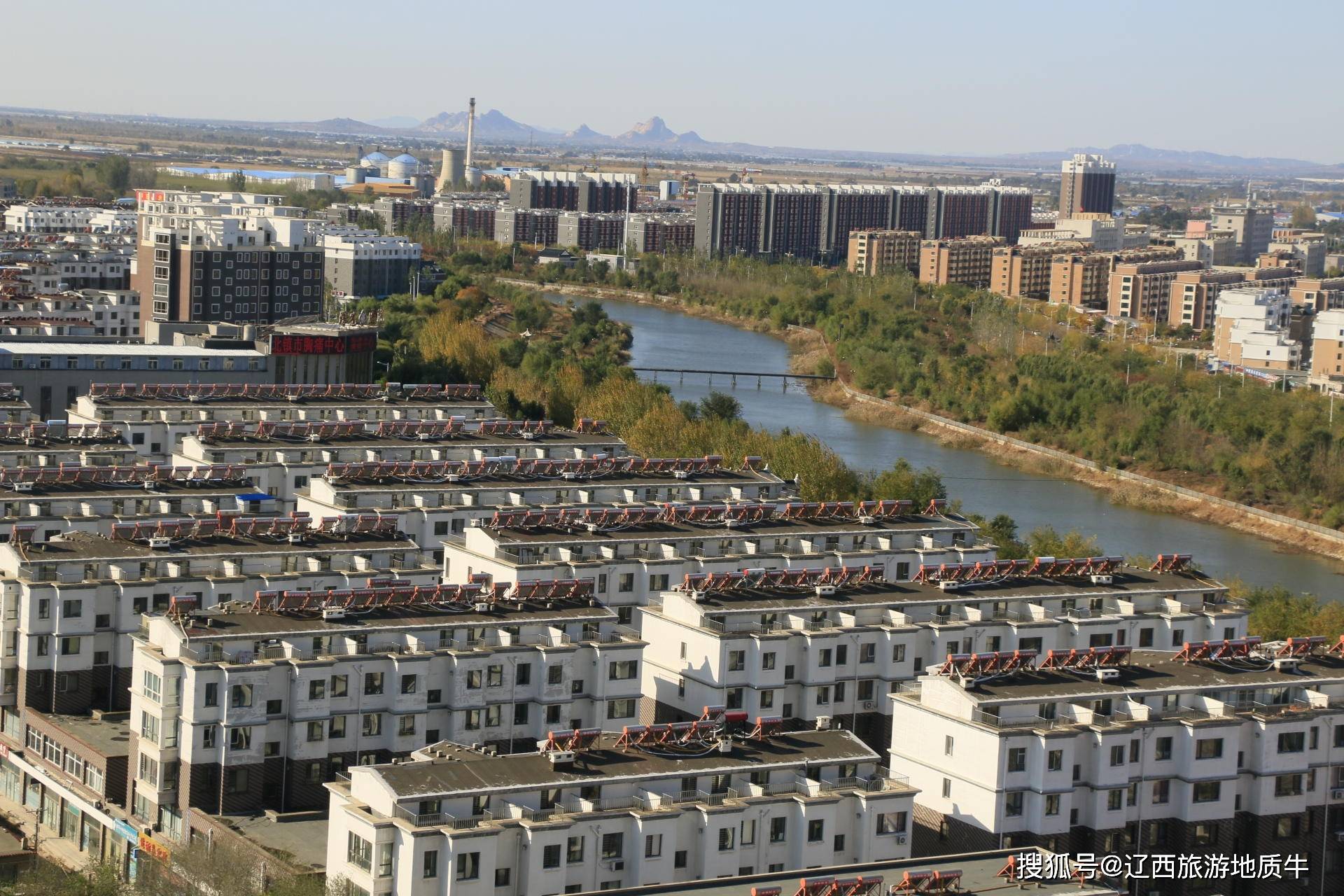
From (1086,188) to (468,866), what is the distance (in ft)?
116

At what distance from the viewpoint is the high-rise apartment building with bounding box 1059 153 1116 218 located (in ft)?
124

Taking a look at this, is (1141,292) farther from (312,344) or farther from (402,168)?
(402,168)

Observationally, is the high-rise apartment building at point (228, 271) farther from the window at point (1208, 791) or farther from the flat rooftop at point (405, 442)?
the window at point (1208, 791)

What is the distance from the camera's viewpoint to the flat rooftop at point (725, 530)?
657 cm

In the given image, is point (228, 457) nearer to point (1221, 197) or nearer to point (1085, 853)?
point (1085, 853)

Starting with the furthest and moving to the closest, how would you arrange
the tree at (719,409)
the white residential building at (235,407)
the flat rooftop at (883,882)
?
the tree at (719,409) < the white residential building at (235,407) < the flat rooftop at (883,882)

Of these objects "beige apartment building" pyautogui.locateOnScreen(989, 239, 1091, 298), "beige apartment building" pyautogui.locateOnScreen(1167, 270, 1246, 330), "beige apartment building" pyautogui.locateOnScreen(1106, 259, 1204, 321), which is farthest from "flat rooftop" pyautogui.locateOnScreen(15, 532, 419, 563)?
"beige apartment building" pyautogui.locateOnScreen(989, 239, 1091, 298)

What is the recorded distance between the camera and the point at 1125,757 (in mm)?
4828

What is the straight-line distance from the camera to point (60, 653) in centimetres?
579

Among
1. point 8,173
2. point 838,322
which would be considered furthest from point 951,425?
point 8,173

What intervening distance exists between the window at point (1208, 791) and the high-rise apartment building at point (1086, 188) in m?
33.5

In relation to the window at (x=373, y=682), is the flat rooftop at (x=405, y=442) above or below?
above

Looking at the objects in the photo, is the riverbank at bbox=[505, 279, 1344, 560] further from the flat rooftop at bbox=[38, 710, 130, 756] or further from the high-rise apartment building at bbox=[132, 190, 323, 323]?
the flat rooftop at bbox=[38, 710, 130, 756]

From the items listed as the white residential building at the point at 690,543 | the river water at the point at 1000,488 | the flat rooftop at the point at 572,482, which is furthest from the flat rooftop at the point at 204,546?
the river water at the point at 1000,488
